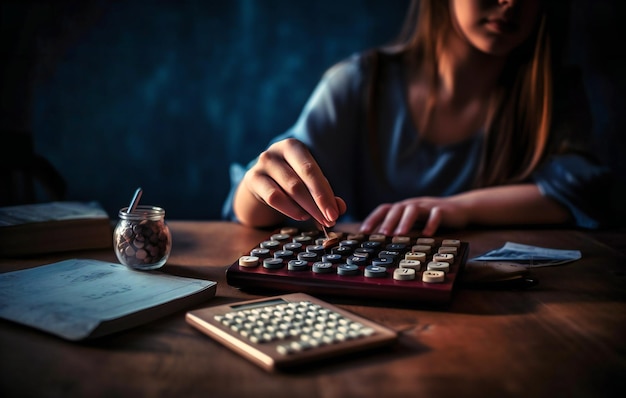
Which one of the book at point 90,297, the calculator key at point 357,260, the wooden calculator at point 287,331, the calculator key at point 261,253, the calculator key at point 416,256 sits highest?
the calculator key at point 416,256

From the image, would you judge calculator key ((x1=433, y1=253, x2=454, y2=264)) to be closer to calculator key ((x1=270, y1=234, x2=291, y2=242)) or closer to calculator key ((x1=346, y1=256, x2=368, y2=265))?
calculator key ((x1=346, y1=256, x2=368, y2=265))

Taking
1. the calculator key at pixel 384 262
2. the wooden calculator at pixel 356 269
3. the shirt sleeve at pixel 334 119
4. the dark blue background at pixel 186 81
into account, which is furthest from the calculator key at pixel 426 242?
the dark blue background at pixel 186 81

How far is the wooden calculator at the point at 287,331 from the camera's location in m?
0.43

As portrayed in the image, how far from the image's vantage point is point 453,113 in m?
1.44

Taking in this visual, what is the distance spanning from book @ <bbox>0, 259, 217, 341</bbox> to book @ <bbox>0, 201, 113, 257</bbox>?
0.36 feet

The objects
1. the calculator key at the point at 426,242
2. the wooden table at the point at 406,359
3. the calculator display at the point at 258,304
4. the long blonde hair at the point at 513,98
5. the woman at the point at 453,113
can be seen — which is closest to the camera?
the wooden table at the point at 406,359

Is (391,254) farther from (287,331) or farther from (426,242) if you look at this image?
(287,331)

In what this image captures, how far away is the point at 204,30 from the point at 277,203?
124 centimetres

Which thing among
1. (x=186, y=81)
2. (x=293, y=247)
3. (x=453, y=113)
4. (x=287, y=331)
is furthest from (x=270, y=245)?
(x=186, y=81)

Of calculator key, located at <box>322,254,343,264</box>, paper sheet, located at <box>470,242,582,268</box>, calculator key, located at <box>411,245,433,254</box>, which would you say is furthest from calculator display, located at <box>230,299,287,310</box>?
paper sheet, located at <box>470,242,582,268</box>

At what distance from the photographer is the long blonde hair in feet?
4.27

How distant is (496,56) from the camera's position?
4.64 ft

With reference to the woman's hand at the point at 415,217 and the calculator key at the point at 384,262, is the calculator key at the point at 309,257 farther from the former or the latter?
the woman's hand at the point at 415,217

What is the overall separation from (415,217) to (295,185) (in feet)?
1.01
